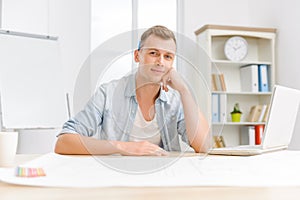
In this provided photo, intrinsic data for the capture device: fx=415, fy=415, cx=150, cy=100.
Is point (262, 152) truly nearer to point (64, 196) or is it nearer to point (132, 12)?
point (64, 196)

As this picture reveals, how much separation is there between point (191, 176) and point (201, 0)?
324 cm

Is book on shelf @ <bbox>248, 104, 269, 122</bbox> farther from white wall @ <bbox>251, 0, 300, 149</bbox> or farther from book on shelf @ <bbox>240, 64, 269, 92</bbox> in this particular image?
white wall @ <bbox>251, 0, 300, 149</bbox>

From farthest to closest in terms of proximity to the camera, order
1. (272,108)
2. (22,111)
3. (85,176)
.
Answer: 1. (22,111)
2. (272,108)
3. (85,176)

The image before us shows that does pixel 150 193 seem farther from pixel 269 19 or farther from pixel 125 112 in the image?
pixel 269 19

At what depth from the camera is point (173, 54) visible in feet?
3.13

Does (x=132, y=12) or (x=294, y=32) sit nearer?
(x=294, y=32)

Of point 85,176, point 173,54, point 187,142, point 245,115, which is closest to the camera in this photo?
point 85,176

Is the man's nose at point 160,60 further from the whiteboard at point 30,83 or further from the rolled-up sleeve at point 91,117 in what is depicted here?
the whiteboard at point 30,83

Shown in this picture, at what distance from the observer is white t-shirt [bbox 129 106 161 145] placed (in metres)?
1.02

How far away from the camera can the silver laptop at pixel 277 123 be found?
1250mm

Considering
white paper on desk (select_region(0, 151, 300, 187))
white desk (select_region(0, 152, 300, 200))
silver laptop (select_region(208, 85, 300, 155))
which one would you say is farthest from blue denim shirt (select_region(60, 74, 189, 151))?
white desk (select_region(0, 152, 300, 200))

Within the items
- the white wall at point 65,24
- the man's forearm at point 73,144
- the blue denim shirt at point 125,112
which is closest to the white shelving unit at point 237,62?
the white wall at point 65,24

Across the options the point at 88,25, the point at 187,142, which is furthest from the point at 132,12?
the point at 187,142

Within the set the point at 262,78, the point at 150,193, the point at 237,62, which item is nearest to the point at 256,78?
the point at 262,78
